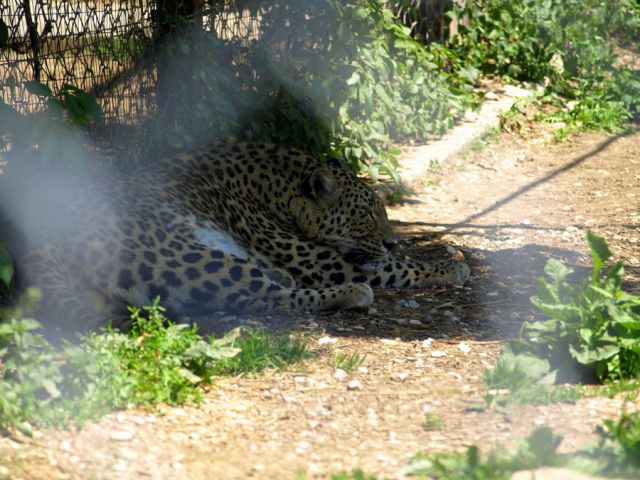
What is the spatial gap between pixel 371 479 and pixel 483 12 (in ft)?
29.9

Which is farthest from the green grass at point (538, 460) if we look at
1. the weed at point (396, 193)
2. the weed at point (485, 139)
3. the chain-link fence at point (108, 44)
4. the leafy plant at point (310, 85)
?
the weed at point (485, 139)

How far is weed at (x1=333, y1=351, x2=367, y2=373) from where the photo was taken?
4773 millimetres

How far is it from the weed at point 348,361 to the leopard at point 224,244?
0.86 m

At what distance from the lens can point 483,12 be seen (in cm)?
1140

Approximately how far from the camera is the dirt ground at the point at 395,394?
3.63m

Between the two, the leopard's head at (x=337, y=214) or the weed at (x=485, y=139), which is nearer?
the leopard's head at (x=337, y=214)

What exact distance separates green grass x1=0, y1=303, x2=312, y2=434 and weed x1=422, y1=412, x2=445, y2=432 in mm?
972

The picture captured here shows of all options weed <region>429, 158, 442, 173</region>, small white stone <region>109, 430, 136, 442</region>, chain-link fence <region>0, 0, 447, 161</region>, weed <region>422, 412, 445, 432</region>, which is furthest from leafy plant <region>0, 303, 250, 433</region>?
weed <region>429, 158, 442, 173</region>

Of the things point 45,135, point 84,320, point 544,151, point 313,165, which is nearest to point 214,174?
point 313,165

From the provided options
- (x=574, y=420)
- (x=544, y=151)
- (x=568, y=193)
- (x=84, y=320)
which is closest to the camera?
(x=574, y=420)

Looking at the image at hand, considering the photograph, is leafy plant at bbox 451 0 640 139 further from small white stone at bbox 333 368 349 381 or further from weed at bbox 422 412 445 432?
weed at bbox 422 412 445 432

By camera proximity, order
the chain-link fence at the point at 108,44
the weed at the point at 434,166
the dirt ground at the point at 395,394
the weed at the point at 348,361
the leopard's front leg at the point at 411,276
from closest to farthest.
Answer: the dirt ground at the point at 395,394
the weed at the point at 348,361
the chain-link fence at the point at 108,44
the leopard's front leg at the point at 411,276
the weed at the point at 434,166

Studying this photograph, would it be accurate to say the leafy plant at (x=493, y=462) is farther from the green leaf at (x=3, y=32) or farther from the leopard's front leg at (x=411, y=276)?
the green leaf at (x=3, y=32)

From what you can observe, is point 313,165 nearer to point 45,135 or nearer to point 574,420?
point 45,135
